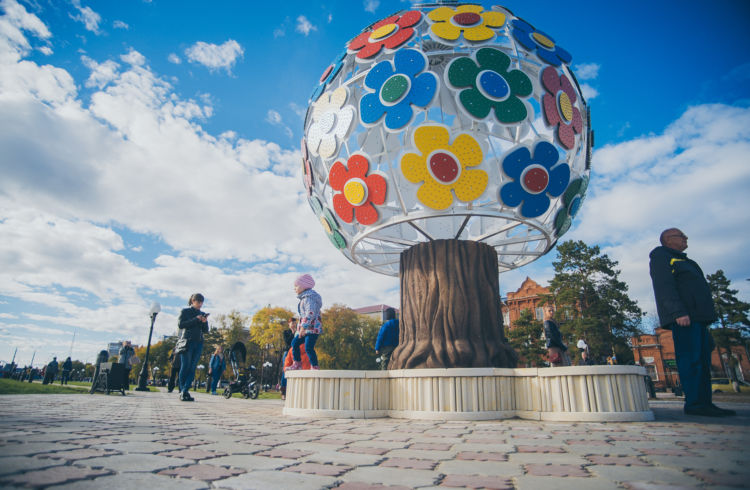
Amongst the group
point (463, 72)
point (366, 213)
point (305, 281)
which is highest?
point (463, 72)

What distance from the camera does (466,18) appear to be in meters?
7.88

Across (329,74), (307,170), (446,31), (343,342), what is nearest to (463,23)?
(446,31)

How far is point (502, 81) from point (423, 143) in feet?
6.29

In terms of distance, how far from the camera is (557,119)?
7.58 m

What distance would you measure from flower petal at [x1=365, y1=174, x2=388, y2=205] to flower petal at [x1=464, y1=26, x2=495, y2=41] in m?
3.33

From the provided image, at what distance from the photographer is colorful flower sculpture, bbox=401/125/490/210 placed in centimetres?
701

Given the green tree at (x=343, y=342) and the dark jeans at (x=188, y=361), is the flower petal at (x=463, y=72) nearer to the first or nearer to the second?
the dark jeans at (x=188, y=361)

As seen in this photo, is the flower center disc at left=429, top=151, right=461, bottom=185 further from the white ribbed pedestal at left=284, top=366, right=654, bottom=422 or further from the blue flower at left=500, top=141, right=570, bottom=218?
the white ribbed pedestal at left=284, top=366, right=654, bottom=422

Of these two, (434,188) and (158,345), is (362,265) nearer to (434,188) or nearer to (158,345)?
(434,188)

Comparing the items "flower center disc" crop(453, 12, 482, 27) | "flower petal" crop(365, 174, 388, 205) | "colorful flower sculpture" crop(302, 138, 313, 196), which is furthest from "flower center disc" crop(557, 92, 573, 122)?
"colorful flower sculpture" crop(302, 138, 313, 196)

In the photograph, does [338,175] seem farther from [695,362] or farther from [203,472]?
[203,472]

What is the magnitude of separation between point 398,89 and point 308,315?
466cm

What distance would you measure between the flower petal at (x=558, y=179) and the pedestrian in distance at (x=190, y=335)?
742 cm

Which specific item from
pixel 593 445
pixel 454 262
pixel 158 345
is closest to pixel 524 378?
pixel 454 262
